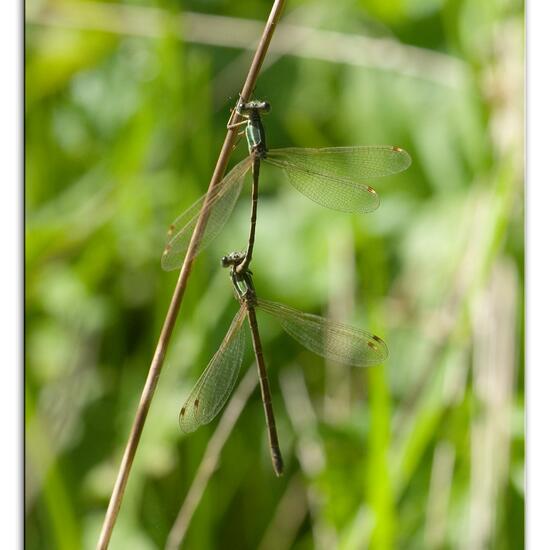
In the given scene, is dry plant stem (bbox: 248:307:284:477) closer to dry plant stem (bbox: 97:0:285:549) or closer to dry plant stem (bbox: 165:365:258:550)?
dry plant stem (bbox: 165:365:258:550)

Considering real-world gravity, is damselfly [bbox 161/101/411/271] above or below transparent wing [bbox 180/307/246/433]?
above

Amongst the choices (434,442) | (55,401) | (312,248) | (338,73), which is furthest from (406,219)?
(55,401)

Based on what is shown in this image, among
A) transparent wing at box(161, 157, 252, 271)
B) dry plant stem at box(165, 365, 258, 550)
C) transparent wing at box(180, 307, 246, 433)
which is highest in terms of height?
transparent wing at box(161, 157, 252, 271)

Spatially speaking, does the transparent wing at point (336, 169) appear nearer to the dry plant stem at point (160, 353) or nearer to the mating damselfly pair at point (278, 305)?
the mating damselfly pair at point (278, 305)

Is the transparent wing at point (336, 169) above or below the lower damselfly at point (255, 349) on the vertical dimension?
above

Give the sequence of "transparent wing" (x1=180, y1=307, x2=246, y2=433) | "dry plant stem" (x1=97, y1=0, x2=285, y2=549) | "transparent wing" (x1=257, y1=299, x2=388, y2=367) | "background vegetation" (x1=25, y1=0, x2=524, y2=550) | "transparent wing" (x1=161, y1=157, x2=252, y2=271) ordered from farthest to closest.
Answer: "background vegetation" (x1=25, y1=0, x2=524, y2=550)
"transparent wing" (x1=257, y1=299, x2=388, y2=367)
"transparent wing" (x1=180, y1=307, x2=246, y2=433)
"transparent wing" (x1=161, y1=157, x2=252, y2=271)
"dry plant stem" (x1=97, y1=0, x2=285, y2=549)

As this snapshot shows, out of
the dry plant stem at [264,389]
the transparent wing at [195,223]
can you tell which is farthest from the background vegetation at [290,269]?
the transparent wing at [195,223]

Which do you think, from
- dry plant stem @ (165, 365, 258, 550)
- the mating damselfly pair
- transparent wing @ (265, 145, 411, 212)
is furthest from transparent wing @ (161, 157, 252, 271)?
dry plant stem @ (165, 365, 258, 550)
